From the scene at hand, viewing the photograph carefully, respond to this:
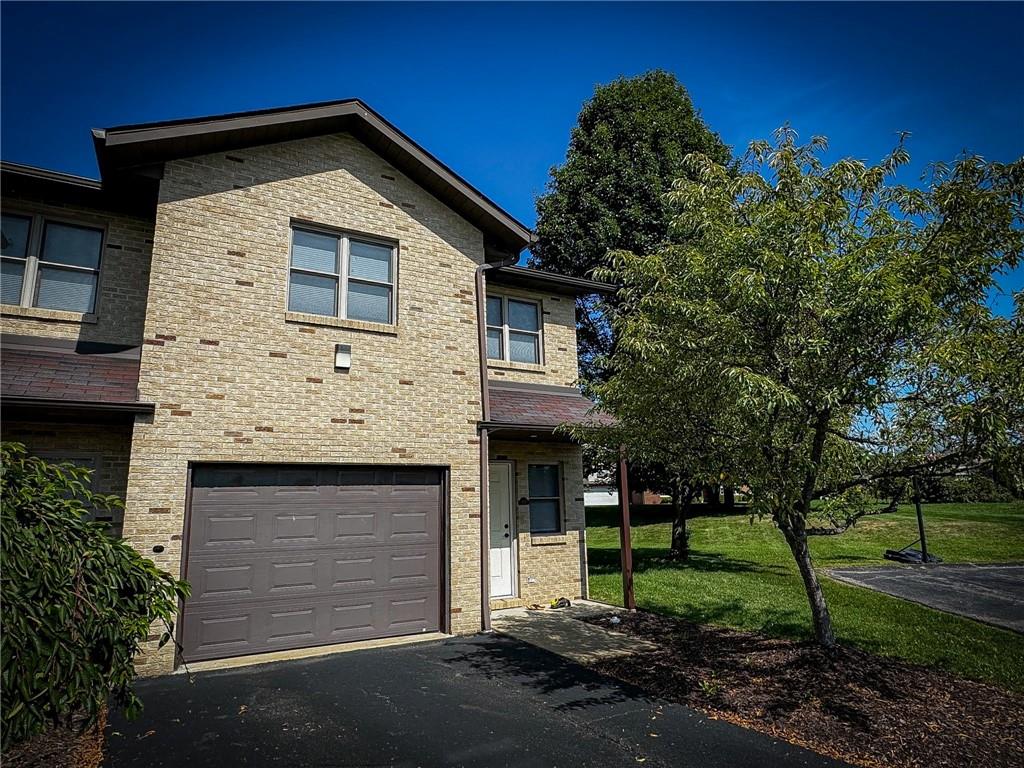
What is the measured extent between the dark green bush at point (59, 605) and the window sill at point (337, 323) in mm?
5144

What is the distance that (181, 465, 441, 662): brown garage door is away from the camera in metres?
8.29

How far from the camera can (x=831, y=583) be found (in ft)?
45.6

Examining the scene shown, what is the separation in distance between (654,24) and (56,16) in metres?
8.69

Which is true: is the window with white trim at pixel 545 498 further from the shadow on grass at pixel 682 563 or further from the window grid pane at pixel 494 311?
the shadow on grass at pixel 682 563

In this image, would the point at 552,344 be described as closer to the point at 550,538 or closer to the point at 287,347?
the point at 550,538

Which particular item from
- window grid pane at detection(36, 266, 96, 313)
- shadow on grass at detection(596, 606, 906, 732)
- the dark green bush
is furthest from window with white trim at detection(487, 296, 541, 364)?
the dark green bush

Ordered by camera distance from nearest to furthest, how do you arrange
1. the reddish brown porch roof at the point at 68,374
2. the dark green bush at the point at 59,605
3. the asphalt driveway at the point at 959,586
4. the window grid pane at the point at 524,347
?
the dark green bush at the point at 59,605 → the reddish brown porch roof at the point at 68,374 → the asphalt driveway at the point at 959,586 → the window grid pane at the point at 524,347

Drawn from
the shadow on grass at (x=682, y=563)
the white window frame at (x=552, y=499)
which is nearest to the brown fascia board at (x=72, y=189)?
A: the white window frame at (x=552, y=499)

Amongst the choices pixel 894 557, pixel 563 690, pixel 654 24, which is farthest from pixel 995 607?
pixel 654 24

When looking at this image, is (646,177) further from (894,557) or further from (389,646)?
(389,646)

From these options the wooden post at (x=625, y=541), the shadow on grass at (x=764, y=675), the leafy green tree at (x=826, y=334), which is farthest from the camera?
the wooden post at (x=625, y=541)

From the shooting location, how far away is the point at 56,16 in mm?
8523

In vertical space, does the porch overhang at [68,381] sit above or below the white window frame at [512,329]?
below

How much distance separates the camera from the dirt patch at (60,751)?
16.7ft
